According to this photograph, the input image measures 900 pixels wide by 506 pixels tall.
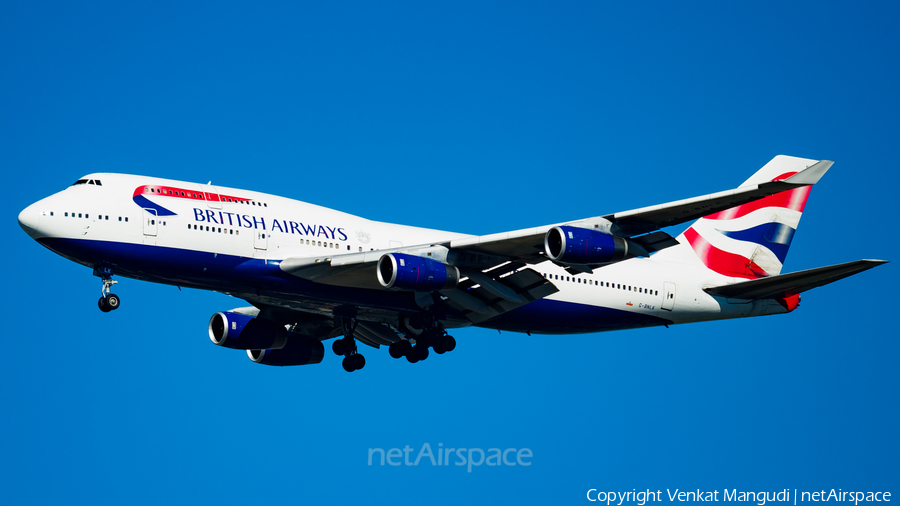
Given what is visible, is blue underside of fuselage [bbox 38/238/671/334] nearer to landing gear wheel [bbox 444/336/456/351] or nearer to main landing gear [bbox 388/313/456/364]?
main landing gear [bbox 388/313/456/364]

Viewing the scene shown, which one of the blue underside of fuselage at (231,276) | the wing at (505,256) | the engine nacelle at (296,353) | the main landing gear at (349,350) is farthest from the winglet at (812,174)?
the engine nacelle at (296,353)

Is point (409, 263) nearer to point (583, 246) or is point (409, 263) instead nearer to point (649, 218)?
point (583, 246)

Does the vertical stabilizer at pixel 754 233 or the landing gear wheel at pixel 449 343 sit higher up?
the vertical stabilizer at pixel 754 233

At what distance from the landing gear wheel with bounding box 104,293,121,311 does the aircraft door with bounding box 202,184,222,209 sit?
425cm

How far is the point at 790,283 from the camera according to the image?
35.7 m

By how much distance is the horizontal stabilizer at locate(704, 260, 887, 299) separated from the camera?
102 feet

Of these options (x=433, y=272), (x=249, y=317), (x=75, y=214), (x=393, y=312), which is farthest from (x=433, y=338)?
(x=75, y=214)

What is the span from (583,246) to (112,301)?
15365 millimetres

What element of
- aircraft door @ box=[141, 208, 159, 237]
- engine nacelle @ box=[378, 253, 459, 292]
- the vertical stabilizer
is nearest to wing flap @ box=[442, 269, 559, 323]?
engine nacelle @ box=[378, 253, 459, 292]

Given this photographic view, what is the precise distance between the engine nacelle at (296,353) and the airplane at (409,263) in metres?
0.05

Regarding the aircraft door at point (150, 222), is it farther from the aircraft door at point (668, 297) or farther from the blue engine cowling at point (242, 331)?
the aircraft door at point (668, 297)

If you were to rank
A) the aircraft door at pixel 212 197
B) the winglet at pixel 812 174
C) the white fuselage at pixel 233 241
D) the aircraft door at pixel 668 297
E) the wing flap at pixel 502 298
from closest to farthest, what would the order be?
1. the winglet at pixel 812 174
2. the white fuselage at pixel 233 241
3. the aircraft door at pixel 212 197
4. the wing flap at pixel 502 298
5. the aircraft door at pixel 668 297

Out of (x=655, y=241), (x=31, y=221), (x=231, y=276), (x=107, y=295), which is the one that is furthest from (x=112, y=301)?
(x=655, y=241)

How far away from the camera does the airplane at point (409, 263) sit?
99.9 ft
